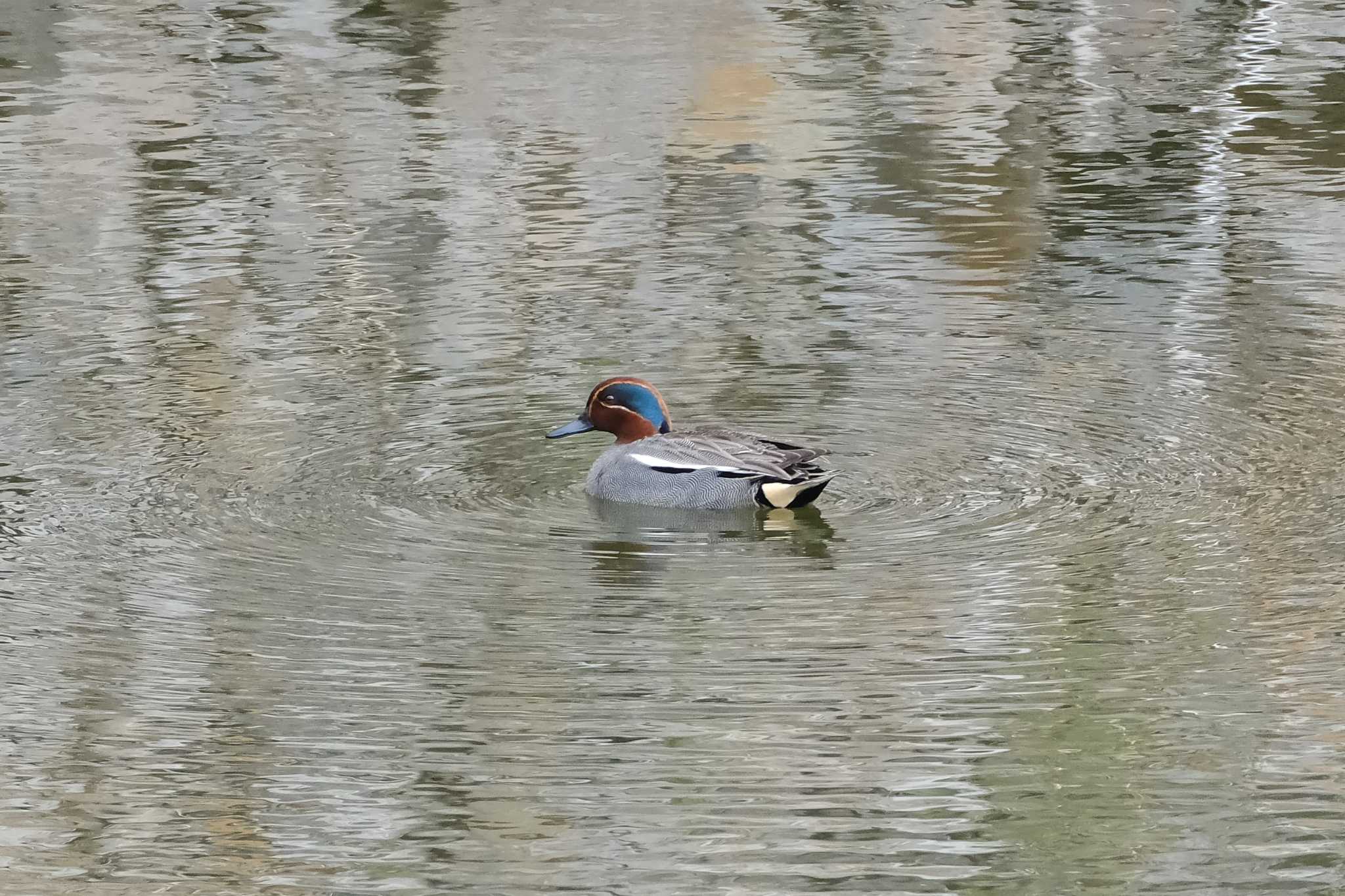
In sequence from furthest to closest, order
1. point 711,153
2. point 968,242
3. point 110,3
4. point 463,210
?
point 110,3, point 711,153, point 463,210, point 968,242

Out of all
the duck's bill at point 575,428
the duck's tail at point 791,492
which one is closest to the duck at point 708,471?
the duck's tail at point 791,492

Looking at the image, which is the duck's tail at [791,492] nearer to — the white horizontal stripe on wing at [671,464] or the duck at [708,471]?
the duck at [708,471]

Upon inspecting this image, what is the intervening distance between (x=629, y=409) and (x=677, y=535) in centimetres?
85

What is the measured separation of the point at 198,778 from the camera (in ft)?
22.4

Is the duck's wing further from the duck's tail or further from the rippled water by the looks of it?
the rippled water

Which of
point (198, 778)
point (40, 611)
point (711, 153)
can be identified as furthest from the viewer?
point (711, 153)

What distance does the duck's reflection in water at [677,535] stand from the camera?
29.2 ft

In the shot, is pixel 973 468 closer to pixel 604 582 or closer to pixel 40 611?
pixel 604 582

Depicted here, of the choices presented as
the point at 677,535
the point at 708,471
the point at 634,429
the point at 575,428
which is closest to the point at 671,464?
the point at 708,471

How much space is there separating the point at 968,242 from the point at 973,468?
14.6ft

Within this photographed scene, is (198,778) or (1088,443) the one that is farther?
(1088,443)

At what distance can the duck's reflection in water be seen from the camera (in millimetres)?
8891

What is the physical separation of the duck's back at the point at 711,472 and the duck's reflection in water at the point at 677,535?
57 mm

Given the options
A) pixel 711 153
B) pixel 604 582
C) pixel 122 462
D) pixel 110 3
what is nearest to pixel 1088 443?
pixel 604 582
